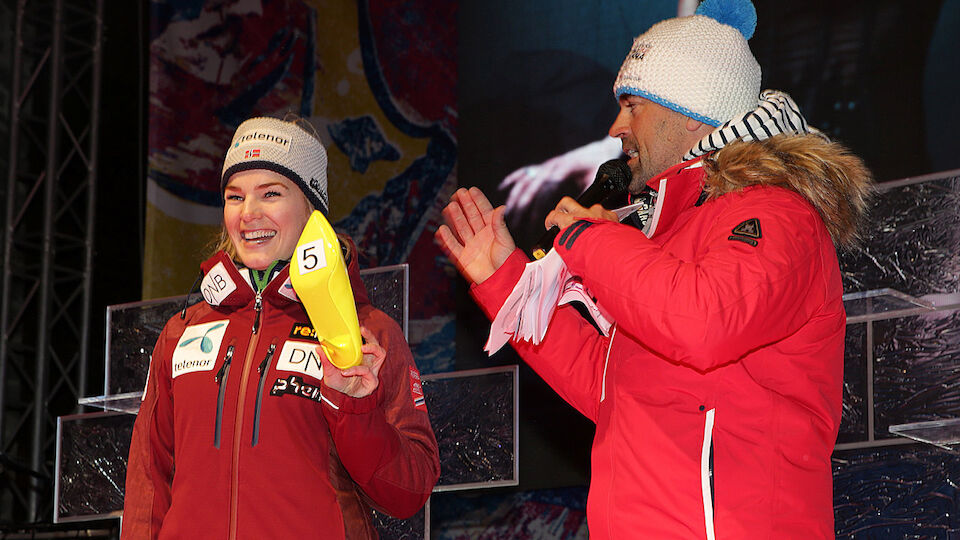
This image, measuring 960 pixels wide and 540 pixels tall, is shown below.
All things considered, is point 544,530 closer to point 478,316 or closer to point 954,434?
point 478,316

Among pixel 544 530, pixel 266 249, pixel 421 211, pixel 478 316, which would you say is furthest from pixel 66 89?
pixel 266 249

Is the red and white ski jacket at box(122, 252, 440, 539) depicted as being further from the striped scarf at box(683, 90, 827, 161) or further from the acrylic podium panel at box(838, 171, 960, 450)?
the acrylic podium panel at box(838, 171, 960, 450)

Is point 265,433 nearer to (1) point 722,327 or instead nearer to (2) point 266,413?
(2) point 266,413

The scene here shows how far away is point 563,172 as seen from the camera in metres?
5.12

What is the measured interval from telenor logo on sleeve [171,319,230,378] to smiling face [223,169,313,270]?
15cm

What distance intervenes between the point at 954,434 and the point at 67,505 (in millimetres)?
2340

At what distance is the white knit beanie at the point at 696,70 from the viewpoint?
195cm

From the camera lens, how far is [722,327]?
4.81 ft

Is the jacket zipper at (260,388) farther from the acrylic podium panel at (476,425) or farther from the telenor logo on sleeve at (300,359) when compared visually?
the acrylic podium panel at (476,425)

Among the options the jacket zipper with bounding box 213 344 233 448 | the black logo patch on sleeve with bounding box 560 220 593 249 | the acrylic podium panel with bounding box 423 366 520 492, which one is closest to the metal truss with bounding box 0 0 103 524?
the acrylic podium panel with bounding box 423 366 520 492

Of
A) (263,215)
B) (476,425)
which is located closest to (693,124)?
(263,215)

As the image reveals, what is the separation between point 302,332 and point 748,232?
3.29ft

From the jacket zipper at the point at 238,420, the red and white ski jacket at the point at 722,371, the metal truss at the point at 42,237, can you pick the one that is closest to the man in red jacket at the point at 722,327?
the red and white ski jacket at the point at 722,371

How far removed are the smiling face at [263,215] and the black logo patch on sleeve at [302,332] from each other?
0.16 m
